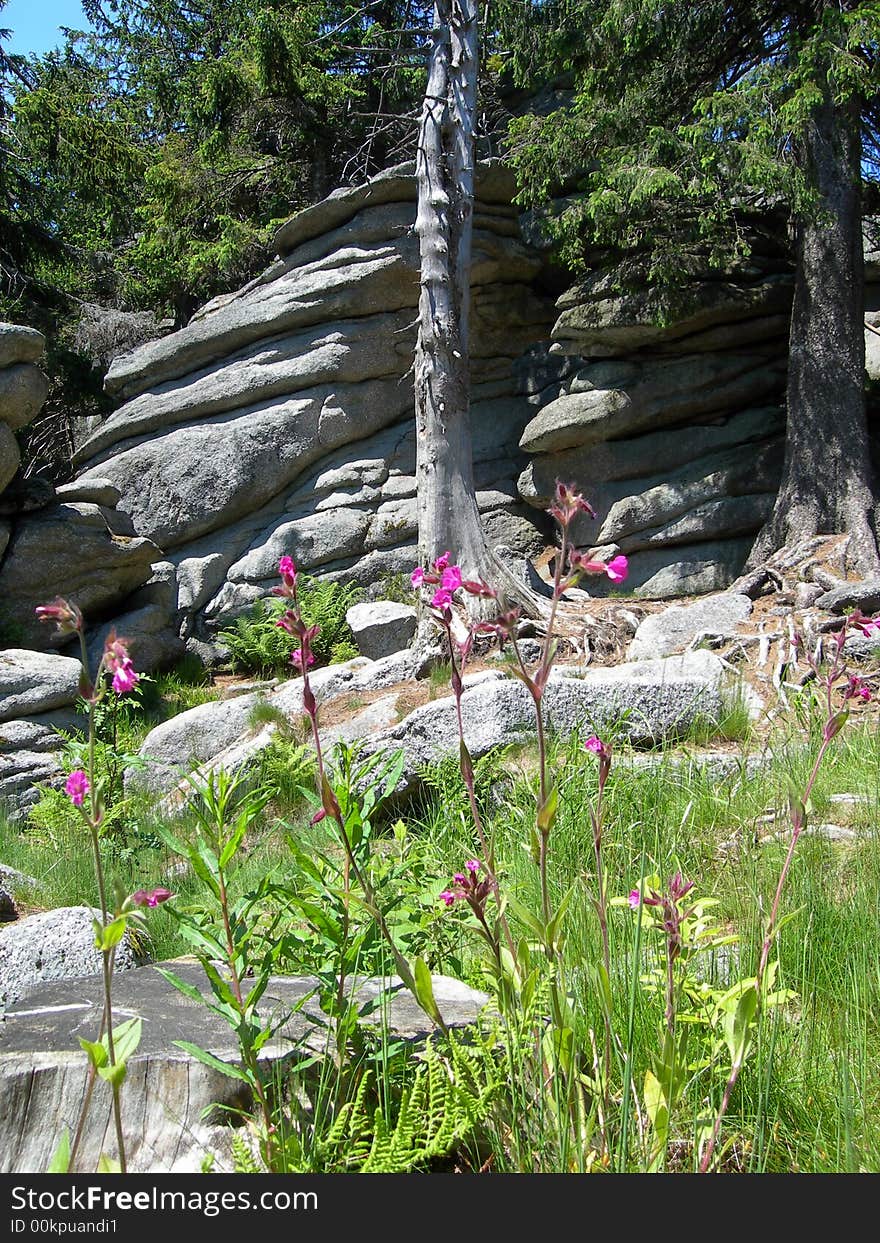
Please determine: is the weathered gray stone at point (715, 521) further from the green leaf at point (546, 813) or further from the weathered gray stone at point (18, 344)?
the green leaf at point (546, 813)

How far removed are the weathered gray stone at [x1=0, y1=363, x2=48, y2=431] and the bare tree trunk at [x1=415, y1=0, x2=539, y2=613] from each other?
4.77 m

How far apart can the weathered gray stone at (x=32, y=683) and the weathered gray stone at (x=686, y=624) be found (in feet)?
19.1

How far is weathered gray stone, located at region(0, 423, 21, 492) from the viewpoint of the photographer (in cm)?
1144

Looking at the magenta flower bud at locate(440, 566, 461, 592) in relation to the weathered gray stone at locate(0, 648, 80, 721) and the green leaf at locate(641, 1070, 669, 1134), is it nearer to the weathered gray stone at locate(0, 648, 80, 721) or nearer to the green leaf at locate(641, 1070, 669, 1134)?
the green leaf at locate(641, 1070, 669, 1134)

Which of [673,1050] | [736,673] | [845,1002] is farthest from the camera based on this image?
[736,673]

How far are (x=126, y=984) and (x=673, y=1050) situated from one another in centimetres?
168

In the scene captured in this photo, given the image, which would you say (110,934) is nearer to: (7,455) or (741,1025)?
(741,1025)

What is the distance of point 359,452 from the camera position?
14820mm

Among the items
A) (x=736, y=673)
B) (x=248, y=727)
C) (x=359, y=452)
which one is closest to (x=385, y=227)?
(x=359, y=452)

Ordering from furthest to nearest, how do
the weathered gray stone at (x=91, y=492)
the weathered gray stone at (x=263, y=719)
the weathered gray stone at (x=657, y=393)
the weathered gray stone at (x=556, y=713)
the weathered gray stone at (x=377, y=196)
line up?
the weathered gray stone at (x=377, y=196)
the weathered gray stone at (x=657, y=393)
the weathered gray stone at (x=91, y=492)
the weathered gray stone at (x=263, y=719)
the weathered gray stone at (x=556, y=713)

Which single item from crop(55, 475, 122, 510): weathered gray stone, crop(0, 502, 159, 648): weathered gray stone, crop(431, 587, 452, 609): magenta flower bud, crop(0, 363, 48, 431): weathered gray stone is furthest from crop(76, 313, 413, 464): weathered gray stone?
crop(431, 587, 452, 609): magenta flower bud

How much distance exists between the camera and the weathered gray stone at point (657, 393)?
43.8ft

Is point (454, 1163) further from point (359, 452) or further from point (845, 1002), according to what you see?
point (359, 452)

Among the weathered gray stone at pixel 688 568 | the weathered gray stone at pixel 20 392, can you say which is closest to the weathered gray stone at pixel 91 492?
the weathered gray stone at pixel 20 392
